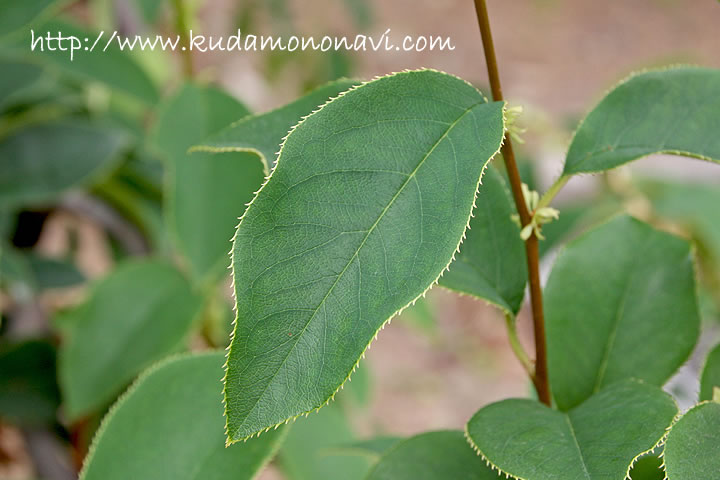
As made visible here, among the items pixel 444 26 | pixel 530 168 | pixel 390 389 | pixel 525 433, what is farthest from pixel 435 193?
pixel 444 26

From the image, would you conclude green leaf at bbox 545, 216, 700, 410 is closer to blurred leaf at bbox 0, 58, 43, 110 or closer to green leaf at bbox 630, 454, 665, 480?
green leaf at bbox 630, 454, 665, 480

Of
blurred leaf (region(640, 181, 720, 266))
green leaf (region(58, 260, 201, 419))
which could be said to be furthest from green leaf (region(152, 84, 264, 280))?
blurred leaf (region(640, 181, 720, 266))

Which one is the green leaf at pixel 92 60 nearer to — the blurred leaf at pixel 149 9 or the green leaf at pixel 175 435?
the blurred leaf at pixel 149 9

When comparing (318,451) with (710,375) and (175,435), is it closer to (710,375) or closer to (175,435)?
(175,435)

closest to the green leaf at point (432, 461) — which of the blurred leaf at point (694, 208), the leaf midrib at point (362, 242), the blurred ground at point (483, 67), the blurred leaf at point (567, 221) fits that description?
the leaf midrib at point (362, 242)

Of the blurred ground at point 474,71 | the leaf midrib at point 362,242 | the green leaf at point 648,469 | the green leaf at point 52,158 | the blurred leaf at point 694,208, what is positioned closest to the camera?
the leaf midrib at point 362,242

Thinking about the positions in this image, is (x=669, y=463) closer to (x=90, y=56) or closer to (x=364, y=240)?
(x=364, y=240)

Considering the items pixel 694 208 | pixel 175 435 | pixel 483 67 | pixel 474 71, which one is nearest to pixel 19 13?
pixel 175 435
